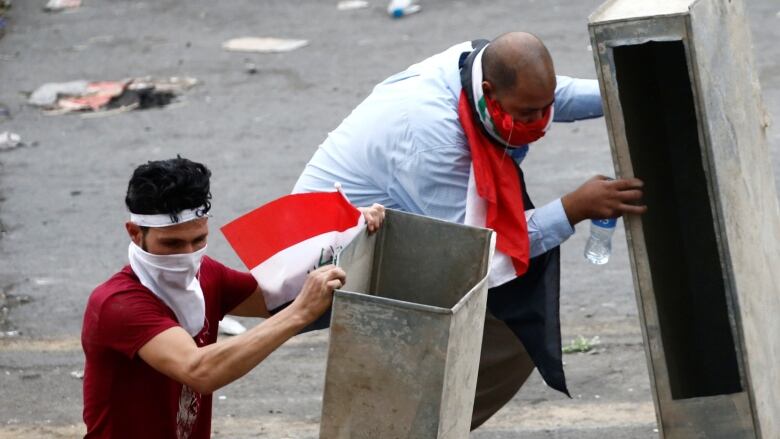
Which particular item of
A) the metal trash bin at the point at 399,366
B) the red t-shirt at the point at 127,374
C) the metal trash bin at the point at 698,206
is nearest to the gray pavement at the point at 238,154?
the metal trash bin at the point at 698,206

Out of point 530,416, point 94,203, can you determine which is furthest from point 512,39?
point 94,203

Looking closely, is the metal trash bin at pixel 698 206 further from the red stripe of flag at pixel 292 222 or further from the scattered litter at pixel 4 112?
the scattered litter at pixel 4 112

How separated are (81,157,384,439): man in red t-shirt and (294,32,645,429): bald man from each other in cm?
92

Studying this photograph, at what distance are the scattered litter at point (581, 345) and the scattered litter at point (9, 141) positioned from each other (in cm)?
464

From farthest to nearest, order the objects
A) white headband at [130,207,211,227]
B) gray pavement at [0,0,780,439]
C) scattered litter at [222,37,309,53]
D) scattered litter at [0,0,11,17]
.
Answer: scattered litter at [0,0,11,17], scattered litter at [222,37,309,53], gray pavement at [0,0,780,439], white headband at [130,207,211,227]

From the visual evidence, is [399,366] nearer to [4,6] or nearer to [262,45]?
[262,45]

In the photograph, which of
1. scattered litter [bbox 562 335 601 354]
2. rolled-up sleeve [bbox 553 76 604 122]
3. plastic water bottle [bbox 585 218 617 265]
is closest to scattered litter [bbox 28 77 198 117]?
scattered litter [bbox 562 335 601 354]

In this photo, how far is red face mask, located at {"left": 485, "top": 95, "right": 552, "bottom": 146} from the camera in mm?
3914

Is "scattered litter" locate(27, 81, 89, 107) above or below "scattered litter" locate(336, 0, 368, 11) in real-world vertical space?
above

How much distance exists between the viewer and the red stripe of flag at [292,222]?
11.7 ft

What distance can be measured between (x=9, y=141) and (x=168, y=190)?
20.2 ft

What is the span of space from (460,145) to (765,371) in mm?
1110

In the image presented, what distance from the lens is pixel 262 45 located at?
35.3 ft

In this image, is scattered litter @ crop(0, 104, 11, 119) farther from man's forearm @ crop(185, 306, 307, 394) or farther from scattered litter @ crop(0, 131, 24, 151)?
man's forearm @ crop(185, 306, 307, 394)
